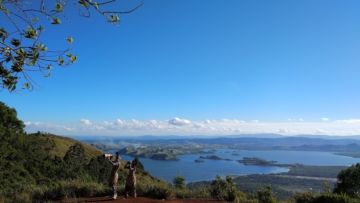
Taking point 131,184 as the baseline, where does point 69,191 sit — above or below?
below

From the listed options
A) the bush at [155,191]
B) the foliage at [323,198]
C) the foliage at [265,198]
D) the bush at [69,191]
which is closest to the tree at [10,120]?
the bush at [69,191]

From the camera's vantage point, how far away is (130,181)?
50.2 feet

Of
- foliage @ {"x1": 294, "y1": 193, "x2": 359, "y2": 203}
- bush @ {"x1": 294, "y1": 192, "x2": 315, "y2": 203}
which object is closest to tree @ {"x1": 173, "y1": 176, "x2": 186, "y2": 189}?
bush @ {"x1": 294, "y1": 192, "x2": 315, "y2": 203}

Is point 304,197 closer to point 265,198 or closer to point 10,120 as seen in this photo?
point 265,198

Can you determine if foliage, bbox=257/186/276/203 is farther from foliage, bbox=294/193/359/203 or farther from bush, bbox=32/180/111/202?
bush, bbox=32/180/111/202

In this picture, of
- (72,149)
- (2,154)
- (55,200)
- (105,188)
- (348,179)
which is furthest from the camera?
(72,149)

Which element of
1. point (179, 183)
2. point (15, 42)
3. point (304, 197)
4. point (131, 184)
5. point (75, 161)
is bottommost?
point (75, 161)

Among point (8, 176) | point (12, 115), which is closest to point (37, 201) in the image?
point (8, 176)

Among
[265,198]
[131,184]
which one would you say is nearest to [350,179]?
[265,198]

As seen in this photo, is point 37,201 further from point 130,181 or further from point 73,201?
point 130,181

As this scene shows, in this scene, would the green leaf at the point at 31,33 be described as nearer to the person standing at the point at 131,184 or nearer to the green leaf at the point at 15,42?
the green leaf at the point at 15,42

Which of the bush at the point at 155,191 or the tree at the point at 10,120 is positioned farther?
the tree at the point at 10,120

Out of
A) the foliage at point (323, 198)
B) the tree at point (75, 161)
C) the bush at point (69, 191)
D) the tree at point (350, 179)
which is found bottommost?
the tree at point (350, 179)

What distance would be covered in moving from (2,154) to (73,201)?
2868cm
